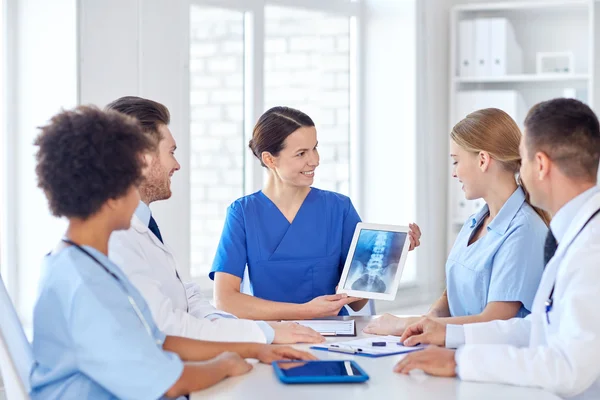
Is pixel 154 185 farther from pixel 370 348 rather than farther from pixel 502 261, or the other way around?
pixel 502 261

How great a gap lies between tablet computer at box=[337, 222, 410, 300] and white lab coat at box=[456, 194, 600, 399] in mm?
711

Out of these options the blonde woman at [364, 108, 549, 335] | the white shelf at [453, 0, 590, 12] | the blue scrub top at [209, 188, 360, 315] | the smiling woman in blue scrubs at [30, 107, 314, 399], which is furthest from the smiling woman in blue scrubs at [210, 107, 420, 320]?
the white shelf at [453, 0, 590, 12]

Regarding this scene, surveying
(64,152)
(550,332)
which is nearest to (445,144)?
(550,332)

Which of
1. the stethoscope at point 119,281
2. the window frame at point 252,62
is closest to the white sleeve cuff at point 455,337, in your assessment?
the stethoscope at point 119,281

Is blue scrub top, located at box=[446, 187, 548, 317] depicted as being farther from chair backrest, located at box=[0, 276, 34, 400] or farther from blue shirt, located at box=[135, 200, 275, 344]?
chair backrest, located at box=[0, 276, 34, 400]

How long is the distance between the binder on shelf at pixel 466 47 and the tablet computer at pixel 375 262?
2.36 metres

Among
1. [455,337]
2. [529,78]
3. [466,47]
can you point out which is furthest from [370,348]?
[466,47]

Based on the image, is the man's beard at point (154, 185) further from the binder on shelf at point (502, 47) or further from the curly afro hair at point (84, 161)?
the binder on shelf at point (502, 47)

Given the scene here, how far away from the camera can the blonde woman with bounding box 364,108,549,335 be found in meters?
2.19

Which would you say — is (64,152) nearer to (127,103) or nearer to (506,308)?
(127,103)

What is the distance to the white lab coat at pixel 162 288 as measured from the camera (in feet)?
6.10

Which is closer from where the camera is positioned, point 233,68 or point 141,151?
point 141,151

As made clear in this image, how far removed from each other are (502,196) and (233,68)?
185 cm

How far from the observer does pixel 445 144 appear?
481cm
